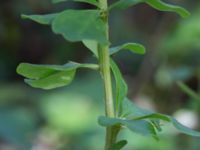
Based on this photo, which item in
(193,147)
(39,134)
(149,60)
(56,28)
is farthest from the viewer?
(149,60)

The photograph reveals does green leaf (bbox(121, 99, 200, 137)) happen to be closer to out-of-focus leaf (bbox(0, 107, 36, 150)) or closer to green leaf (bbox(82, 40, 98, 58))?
green leaf (bbox(82, 40, 98, 58))

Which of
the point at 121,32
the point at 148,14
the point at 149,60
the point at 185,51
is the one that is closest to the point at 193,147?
the point at 185,51

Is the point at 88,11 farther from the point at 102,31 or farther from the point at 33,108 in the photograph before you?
the point at 33,108

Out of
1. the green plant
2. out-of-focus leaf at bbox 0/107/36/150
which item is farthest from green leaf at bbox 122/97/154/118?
out-of-focus leaf at bbox 0/107/36/150

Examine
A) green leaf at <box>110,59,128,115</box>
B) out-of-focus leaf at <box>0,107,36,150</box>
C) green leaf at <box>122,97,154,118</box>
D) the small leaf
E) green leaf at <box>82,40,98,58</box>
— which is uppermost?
green leaf at <box>82,40,98,58</box>

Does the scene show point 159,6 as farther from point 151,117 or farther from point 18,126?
point 18,126

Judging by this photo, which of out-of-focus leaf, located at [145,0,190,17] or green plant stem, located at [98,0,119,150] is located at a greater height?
out-of-focus leaf, located at [145,0,190,17]

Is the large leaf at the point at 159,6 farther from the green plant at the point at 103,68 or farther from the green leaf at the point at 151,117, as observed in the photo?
the green leaf at the point at 151,117
